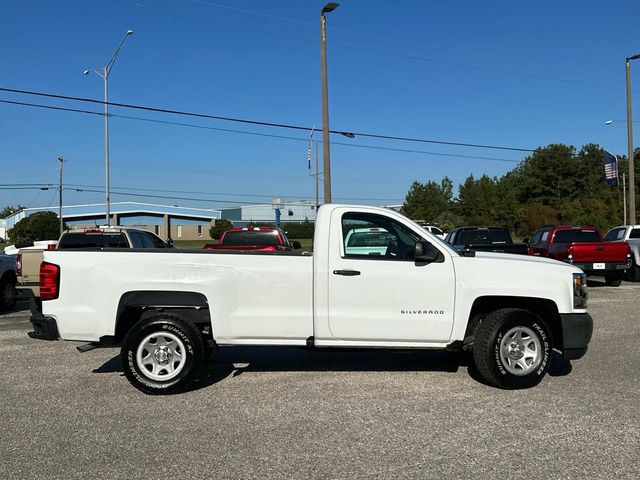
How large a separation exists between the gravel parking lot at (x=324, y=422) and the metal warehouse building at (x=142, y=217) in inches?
3761

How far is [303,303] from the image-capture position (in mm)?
5977

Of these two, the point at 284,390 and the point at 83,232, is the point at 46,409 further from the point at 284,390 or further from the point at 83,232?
the point at 83,232

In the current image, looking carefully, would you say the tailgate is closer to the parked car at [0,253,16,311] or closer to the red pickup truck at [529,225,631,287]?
the red pickup truck at [529,225,631,287]

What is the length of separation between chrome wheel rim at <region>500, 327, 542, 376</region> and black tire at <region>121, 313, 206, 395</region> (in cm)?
315

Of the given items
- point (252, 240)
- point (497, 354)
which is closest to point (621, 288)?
point (252, 240)

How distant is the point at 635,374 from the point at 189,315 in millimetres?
5020

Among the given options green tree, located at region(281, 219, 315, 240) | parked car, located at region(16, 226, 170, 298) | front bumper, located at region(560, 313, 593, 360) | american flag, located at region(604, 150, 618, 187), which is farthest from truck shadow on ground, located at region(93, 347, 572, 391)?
green tree, located at region(281, 219, 315, 240)

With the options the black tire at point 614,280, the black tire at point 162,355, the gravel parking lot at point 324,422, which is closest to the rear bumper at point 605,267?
the black tire at point 614,280

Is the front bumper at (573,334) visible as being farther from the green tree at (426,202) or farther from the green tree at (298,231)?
the green tree at (426,202)

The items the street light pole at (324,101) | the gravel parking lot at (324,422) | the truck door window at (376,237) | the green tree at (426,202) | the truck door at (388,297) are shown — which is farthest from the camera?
the green tree at (426,202)

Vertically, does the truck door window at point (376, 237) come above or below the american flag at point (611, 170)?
below

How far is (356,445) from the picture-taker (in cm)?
450

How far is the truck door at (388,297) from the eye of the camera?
19.6 feet

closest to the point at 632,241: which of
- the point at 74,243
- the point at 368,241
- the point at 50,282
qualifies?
the point at 368,241
